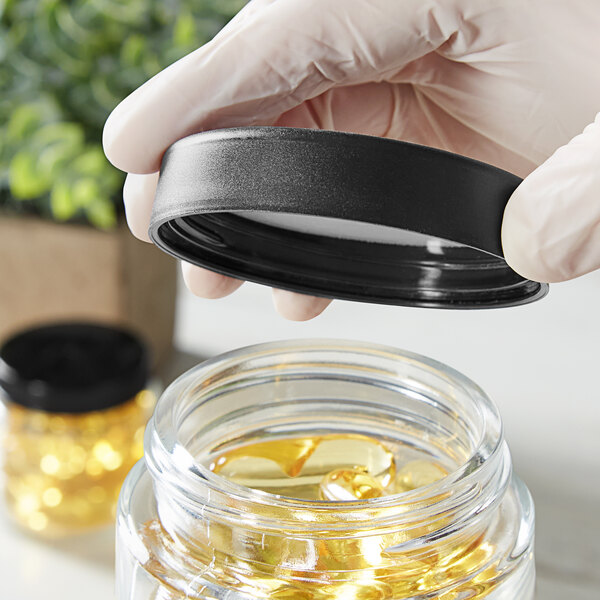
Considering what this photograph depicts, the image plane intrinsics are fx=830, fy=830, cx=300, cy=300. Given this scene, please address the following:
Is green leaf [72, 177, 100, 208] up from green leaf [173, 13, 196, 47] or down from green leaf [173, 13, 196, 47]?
down

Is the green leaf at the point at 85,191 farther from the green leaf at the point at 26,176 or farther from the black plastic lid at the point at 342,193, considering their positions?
the black plastic lid at the point at 342,193

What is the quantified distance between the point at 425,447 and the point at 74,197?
0.39 meters

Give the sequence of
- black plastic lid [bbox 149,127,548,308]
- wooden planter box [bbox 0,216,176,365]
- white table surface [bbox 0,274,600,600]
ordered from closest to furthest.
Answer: black plastic lid [bbox 149,127,548,308]
white table surface [bbox 0,274,600,600]
wooden planter box [bbox 0,216,176,365]

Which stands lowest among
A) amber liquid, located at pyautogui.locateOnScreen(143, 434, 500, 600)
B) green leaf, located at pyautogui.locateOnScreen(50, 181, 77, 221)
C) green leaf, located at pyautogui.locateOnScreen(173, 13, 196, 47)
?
green leaf, located at pyautogui.locateOnScreen(50, 181, 77, 221)

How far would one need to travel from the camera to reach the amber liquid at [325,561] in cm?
27

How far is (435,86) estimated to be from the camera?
404 mm

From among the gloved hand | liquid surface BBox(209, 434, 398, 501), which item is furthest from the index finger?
liquid surface BBox(209, 434, 398, 501)

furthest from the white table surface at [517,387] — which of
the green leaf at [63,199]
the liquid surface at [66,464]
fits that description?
the green leaf at [63,199]

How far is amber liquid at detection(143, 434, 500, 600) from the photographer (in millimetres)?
267

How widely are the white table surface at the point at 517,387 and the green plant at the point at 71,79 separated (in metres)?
0.20

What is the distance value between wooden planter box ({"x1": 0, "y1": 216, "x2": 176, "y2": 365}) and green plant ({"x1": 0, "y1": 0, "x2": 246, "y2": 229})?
0.02 m

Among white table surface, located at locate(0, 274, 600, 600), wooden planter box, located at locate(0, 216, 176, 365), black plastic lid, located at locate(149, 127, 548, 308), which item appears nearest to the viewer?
black plastic lid, located at locate(149, 127, 548, 308)

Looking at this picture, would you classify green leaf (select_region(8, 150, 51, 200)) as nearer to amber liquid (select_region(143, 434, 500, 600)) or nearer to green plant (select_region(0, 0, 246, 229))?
green plant (select_region(0, 0, 246, 229))

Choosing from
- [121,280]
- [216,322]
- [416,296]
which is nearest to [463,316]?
[216,322]
